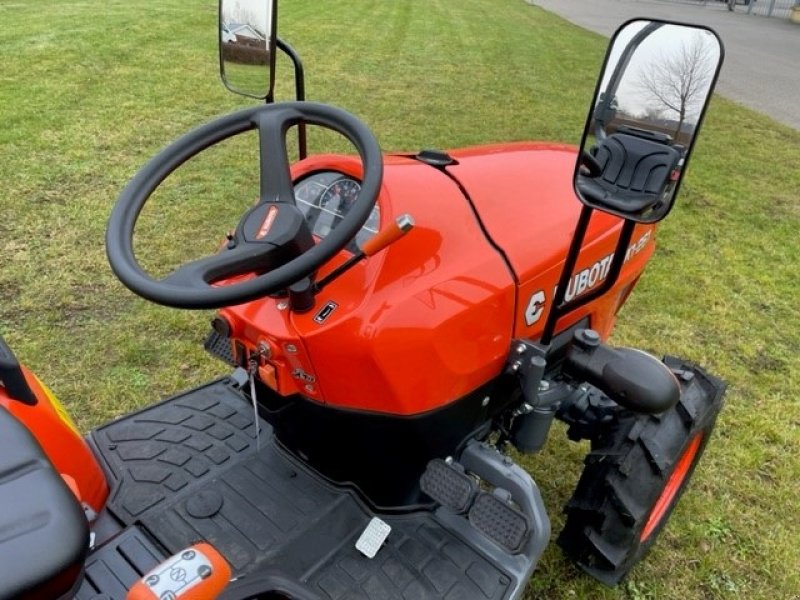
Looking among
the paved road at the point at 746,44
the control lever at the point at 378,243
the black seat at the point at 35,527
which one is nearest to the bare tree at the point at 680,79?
the control lever at the point at 378,243

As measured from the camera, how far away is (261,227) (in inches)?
55.6

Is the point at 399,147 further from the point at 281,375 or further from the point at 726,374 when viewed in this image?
the point at 281,375

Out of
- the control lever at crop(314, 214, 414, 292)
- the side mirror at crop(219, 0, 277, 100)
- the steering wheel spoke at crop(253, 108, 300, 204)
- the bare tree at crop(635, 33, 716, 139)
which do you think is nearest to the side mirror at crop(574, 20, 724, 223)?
the bare tree at crop(635, 33, 716, 139)

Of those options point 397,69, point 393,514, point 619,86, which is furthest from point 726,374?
point 397,69

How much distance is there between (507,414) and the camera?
190cm

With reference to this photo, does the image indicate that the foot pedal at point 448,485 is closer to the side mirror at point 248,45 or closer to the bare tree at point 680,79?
the bare tree at point 680,79

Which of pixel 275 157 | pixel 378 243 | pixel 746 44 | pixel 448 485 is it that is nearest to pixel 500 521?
pixel 448 485

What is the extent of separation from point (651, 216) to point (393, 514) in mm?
1017

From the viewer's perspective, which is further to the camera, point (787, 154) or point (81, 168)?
point (787, 154)

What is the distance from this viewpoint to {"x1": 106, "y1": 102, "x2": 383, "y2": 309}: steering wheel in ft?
4.08

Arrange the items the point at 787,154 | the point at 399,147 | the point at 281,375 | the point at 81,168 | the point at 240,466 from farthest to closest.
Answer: the point at 787,154 → the point at 399,147 → the point at 81,168 → the point at 240,466 → the point at 281,375

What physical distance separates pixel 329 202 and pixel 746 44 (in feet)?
55.0

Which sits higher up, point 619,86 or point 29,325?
point 619,86

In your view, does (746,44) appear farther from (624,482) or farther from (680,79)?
(680,79)
